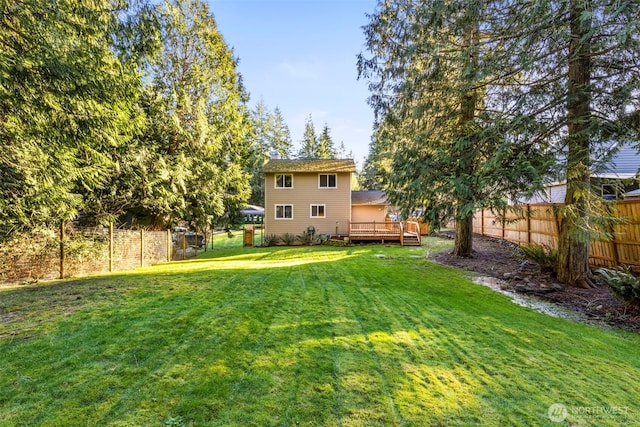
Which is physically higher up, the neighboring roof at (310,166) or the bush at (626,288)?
the neighboring roof at (310,166)

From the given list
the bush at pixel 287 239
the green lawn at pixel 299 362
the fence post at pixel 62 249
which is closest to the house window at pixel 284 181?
the bush at pixel 287 239

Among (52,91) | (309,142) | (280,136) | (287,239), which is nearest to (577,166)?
(52,91)

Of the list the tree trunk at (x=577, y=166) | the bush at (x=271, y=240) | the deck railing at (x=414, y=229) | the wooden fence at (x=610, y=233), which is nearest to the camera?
the tree trunk at (x=577, y=166)

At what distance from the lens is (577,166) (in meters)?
5.89

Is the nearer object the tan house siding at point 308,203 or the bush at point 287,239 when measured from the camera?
the bush at point 287,239

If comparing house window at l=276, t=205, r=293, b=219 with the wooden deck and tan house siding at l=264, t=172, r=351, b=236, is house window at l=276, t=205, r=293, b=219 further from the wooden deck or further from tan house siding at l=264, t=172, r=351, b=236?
the wooden deck

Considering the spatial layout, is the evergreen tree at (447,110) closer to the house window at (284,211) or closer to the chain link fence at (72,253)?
the chain link fence at (72,253)

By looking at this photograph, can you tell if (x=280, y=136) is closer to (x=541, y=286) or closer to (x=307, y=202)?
(x=307, y=202)

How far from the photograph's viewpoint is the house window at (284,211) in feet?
61.8

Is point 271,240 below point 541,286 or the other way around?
the other way around

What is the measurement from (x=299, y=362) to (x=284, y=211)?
53.1ft

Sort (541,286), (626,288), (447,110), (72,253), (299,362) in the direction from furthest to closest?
(447,110)
(72,253)
(541,286)
(626,288)
(299,362)

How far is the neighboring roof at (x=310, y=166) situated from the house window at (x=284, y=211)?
90.1 inches

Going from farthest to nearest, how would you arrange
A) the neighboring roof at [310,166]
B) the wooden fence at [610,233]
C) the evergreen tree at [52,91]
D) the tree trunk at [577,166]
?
1. the neighboring roof at [310,166]
2. the wooden fence at [610,233]
3. the tree trunk at [577,166]
4. the evergreen tree at [52,91]
